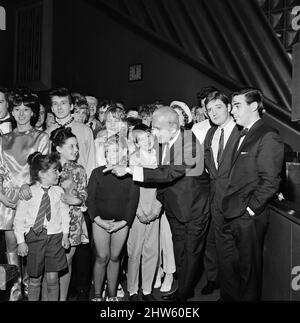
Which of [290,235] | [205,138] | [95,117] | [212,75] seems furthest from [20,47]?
[290,235]

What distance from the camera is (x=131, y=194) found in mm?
2844

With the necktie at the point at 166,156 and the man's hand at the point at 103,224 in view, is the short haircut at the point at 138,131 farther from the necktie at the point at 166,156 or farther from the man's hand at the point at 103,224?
the man's hand at the point at 103,224

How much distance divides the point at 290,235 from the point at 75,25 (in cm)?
483

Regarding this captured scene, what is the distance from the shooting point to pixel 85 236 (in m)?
2.84

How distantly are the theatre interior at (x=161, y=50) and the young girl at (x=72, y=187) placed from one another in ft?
5.75

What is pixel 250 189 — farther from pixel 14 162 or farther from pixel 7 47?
pixel 7 47

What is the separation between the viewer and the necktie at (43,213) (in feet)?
8.29

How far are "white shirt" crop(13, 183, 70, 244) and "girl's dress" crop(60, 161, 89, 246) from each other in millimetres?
119

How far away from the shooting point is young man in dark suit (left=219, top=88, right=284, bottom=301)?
255cm

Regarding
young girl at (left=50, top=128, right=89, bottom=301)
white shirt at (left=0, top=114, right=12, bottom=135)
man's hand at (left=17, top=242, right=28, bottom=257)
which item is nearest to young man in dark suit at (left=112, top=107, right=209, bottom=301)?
young girl at (left=50, top=128, right=89, bottom=301)

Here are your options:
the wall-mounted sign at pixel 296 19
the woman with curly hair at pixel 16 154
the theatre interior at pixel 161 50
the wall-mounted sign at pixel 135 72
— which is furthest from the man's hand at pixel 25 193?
the wall-mounted sign at pixel 296 19

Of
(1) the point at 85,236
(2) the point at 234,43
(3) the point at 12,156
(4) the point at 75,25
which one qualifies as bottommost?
(1) the point at 85,236

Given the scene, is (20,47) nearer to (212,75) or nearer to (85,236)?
(212,75)

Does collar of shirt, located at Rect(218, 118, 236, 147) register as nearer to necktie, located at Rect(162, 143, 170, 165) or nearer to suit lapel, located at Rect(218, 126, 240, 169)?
suit lapel, located at Rect(218, 126, 240, 169)
